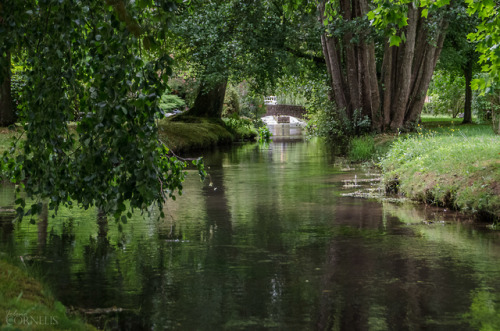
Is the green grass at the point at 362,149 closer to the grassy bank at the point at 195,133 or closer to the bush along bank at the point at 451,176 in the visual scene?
the bush along bank at the point at 451,176

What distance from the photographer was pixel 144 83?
556 centimetres

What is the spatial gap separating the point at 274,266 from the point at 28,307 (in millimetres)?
3598

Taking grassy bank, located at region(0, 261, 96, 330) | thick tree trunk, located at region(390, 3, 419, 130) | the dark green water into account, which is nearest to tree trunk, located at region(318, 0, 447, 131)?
thick tree trunk, located at region(390, 3, 419, 130)

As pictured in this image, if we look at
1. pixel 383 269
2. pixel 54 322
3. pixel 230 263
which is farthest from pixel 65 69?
pixel 383 269

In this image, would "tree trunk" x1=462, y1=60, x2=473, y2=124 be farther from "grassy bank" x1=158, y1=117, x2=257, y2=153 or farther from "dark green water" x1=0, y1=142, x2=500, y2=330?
"dark green water" x1=0, y1=142, x2=500, y2=330

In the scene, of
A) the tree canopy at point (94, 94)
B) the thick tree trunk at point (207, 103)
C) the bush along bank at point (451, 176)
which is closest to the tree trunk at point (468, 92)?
the thick tree trunk at point (207, 103)

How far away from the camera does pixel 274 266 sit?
26.9 ft

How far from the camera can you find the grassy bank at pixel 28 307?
4671 millimetres

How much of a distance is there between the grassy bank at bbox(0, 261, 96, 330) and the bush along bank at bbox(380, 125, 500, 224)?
757cm

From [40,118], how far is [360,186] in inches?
430

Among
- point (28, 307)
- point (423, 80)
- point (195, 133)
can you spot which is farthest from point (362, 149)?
point (28, 307)

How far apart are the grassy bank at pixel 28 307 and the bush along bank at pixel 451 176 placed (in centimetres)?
757

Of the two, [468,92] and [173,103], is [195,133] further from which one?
[173,103]

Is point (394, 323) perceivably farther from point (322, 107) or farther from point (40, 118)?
point (322, 107)
